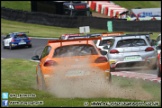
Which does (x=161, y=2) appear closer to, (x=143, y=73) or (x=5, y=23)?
(x=5, y=23)

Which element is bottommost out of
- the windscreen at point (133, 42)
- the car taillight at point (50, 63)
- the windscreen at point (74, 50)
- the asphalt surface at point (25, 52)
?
the asphalt surface at point (25, 52)

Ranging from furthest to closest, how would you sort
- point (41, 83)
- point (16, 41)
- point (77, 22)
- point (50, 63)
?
point (77, 22) < point (16, 41) < point (41, 83) < point (50, 63)

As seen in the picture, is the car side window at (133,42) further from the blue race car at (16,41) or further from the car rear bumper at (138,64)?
the blue race car at (16,41)

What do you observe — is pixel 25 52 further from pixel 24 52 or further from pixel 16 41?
pixel 16 41

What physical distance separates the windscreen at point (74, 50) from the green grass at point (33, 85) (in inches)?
40.9

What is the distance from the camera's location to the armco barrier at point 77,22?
122ft

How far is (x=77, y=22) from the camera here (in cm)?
4181

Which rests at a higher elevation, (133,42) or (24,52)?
(133,42)

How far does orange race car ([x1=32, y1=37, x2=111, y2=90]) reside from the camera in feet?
35.4

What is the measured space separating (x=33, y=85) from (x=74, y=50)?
10.1 feet

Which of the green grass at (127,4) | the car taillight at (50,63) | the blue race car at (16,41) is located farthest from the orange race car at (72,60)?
the green grass at (127,4)

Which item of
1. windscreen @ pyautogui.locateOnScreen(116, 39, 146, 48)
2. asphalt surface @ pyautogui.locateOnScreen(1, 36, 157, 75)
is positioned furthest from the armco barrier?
windscreen @ pyautogui.locateOnScreen(116, 39, 146, 48)

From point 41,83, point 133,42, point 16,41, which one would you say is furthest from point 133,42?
point 16,41

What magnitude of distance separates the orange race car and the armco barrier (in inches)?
1026
